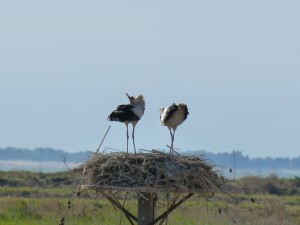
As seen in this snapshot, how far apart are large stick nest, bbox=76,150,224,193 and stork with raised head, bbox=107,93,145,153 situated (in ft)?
3.77

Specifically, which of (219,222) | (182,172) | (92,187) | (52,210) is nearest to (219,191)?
(182,172)

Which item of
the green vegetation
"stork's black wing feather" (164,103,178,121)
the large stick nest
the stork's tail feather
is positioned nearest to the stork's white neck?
the stork's tail feather

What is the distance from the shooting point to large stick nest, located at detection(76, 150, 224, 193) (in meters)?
13.0

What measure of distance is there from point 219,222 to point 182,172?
10.4 meters

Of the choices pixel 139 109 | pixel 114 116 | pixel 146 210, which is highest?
pixel 139 109

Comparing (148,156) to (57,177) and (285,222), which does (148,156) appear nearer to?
(285,222)

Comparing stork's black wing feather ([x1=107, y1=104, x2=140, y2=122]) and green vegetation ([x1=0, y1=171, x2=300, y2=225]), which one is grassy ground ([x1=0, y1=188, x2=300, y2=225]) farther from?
stork's black wing feather ([x1=107, y1=104, x2=140, y2=122])

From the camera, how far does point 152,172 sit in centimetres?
1320

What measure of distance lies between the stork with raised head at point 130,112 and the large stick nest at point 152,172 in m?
1.15

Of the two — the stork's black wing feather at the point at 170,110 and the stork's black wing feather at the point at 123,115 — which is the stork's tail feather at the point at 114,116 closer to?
the stork's black wing feather at the point at 123,115

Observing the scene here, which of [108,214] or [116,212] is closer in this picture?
[116,212]

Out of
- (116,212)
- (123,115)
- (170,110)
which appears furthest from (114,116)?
(116,212)

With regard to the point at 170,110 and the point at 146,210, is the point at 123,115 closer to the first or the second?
the point at 170,110

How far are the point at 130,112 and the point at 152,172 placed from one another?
5.62ft
